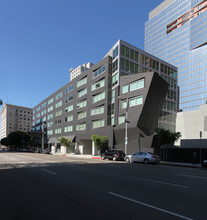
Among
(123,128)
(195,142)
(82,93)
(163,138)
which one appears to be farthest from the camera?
(82,93)

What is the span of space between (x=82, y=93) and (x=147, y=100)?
2512 centimetres

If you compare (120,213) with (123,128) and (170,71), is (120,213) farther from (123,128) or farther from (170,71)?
(170,71)

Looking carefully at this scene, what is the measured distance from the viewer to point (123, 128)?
37.3 metres

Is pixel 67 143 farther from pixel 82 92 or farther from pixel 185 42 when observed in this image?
pixel 185 42

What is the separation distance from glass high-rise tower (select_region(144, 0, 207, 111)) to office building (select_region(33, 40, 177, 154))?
52269 millimetres

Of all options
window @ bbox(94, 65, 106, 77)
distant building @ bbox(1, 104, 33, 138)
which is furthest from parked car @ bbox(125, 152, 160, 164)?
distant building @ bbox(1, 104, 33, 138)

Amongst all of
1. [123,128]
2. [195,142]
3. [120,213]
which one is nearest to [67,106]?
[123,128]

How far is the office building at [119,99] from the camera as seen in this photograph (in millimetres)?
35281

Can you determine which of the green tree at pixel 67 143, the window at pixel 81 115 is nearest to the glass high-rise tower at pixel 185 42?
the window at pixel 81 115

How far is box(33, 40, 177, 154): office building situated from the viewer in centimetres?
3528

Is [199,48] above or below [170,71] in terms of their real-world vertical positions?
above

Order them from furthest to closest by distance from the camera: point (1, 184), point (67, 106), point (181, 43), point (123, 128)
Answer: point (181, 43) < point (67, 106) < point (123, 128) < point (1, 184)

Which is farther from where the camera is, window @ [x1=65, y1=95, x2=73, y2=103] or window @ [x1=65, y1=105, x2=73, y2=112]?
window @ [x1=65, y1=95, x2=73, y2=103]

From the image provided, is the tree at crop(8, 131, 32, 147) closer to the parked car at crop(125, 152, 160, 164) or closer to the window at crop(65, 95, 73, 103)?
the window at crop(65, 95, 73, 103)
